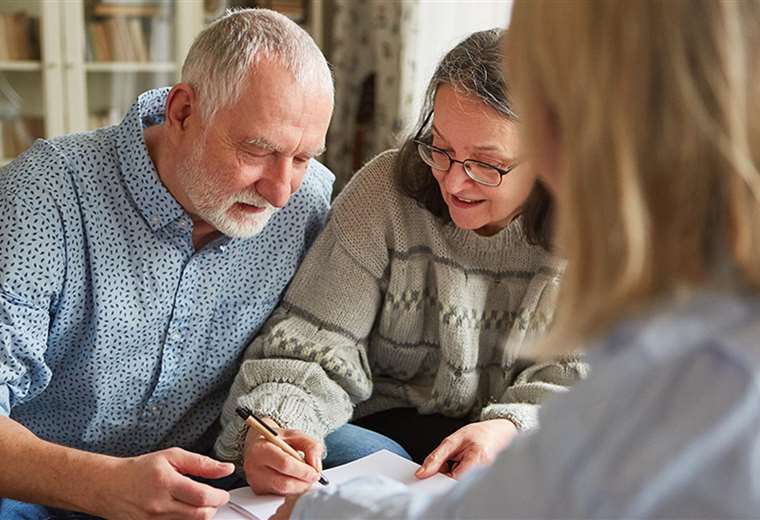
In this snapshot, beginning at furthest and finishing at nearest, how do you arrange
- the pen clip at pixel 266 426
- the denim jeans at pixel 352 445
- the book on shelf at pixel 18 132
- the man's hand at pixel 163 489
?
the book on shelf at pixel 18 132
the denim jeans at pixel 352 445
the pen clip at pixel 266 426
the man's hand at pixel 163 489

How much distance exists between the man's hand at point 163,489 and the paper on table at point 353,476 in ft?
0.11

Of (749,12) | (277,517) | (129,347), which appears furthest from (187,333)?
(749,12)

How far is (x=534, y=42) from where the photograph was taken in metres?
0.72

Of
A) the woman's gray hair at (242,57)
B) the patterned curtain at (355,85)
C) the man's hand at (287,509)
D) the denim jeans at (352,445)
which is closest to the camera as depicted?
the man's hand at (287,509)

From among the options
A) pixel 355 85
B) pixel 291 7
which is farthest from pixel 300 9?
pixel 355 85

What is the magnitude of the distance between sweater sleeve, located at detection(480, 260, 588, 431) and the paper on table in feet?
0.75

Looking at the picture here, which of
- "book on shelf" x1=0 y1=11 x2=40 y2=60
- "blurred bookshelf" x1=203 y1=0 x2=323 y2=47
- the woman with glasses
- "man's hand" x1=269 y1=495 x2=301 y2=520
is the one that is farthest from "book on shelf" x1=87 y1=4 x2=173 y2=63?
"man's hand" x1=269 y1=495 x2=301 y2=520

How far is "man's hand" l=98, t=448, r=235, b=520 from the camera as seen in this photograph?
1.28 metres

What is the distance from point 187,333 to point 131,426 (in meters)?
0.19

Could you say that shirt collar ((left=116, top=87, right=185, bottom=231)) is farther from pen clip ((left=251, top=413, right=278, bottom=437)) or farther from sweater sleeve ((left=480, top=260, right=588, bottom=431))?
sweater sleeve ((left=480, top=260, right=588, bottom=431))

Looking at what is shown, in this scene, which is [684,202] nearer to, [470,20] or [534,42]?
[534,42]

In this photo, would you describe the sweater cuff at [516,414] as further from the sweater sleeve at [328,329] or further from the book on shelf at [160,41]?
the book on shelf at [160,41]

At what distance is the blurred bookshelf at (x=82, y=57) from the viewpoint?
379cm

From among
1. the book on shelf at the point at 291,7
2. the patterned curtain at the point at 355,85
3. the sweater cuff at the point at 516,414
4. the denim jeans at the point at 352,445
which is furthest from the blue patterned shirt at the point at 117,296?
the book on shelf at the point at 291,7
